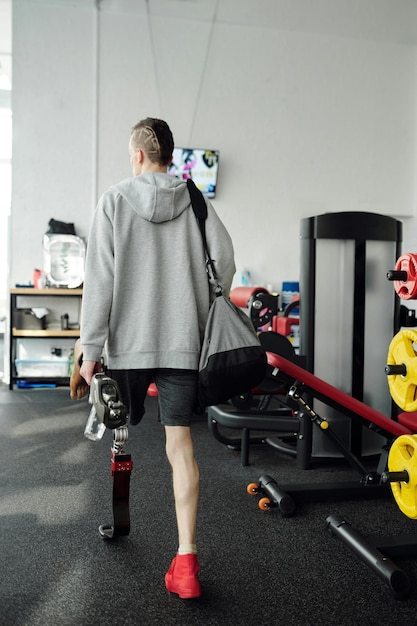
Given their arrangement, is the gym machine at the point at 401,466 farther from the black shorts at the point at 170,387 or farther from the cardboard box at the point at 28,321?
the cardboard box at the point at 28,321

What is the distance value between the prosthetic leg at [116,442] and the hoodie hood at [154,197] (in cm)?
48

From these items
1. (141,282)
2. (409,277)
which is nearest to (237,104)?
(409,277)

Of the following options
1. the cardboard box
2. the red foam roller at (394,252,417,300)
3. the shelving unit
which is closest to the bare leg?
the red foam roller at (394,252,417,300)

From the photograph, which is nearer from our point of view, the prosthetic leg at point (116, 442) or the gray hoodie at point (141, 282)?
the prosthetic leg at point (116, 442)

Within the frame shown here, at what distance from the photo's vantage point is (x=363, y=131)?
5.86m

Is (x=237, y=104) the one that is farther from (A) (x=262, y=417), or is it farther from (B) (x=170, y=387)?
(B) (x=170, y=387)

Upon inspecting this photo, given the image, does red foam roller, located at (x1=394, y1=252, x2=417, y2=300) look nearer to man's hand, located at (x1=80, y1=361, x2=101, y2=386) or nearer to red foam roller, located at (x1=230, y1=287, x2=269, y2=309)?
man's hand, located at (x1=80, y1=361, x2=101, y2=386)

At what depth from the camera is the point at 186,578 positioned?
1590 mm

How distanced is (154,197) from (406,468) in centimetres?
112

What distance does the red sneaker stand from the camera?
62.5 inches

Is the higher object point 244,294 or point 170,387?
point 244,294

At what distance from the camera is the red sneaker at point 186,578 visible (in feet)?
5.21

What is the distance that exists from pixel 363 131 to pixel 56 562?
17.2ft

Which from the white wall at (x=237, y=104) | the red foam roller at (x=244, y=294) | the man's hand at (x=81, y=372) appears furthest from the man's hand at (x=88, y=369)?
the white wall at (x=237, y=104)
